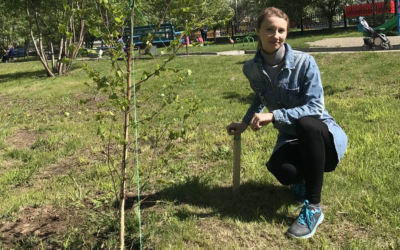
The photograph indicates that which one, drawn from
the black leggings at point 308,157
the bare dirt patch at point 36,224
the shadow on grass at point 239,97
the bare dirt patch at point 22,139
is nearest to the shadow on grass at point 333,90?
the shadow on grass at point 239,97

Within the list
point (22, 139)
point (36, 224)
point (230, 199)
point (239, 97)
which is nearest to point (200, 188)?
point (230, 199)

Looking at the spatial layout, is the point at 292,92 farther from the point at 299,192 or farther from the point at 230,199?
the point at 230,199

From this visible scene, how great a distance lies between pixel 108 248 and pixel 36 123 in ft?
14.2

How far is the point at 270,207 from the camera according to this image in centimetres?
270

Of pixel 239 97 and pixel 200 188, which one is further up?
pixel 239 97

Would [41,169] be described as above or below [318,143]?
below

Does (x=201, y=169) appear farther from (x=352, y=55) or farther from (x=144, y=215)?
(x=352, y=55)

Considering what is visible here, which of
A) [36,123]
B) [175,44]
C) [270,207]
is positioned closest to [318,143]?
[270,207]

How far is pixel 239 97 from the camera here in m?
6.46

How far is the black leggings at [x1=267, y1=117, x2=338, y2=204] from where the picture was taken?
7.55 ft

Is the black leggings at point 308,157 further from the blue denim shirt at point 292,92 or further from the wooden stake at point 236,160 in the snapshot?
the wooden stake at point 236,160

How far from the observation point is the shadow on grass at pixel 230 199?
8.64 feet

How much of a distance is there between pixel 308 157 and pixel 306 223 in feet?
1.38

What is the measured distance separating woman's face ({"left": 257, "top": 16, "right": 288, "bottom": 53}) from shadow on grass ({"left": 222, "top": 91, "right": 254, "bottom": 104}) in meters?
3.57
